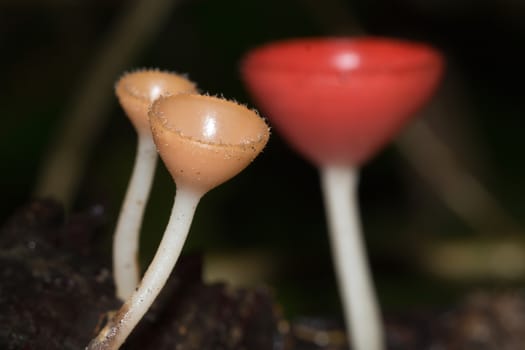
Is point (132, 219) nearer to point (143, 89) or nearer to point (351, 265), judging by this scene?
point (143, 89)

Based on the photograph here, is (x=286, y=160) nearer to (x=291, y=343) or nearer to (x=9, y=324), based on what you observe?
(x=291, y=343)

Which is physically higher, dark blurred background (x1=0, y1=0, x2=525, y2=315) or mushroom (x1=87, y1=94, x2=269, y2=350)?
mushroom (x1=87, y1=94, x2=269, y2=350)

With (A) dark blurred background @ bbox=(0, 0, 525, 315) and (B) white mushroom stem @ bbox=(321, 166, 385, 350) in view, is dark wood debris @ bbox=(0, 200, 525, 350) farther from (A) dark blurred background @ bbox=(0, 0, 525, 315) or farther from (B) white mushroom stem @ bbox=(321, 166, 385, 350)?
(A) dark blurred background @ bbox=(0, 0, 525, 315)

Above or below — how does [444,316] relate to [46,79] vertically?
above

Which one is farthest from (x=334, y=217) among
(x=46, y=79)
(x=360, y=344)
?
(x=46, y=79)

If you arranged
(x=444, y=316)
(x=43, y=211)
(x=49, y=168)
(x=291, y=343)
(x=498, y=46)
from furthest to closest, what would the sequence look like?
(x=498, y=46) → (x=49, y=168) → (x=444, y=316) → (x=291, y=343) → (x=43, y=211)

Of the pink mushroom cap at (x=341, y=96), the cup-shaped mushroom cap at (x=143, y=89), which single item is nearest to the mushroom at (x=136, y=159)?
the cup-shaped mushroom cap at (x=143, y=89)

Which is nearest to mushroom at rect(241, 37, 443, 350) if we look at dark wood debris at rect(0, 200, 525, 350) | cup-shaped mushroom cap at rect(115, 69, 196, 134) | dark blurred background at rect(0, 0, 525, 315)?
dark wood debris at rect(0, 200, 525, 350)
